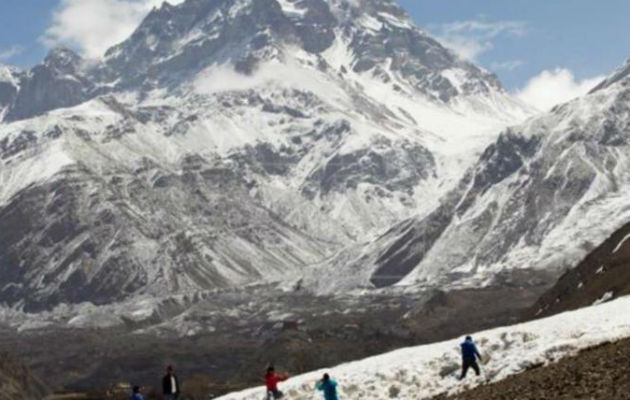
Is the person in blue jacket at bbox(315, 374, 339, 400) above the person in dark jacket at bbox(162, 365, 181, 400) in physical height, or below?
below

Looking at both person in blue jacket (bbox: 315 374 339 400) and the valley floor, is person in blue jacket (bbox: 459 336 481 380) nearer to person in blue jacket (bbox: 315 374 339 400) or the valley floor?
the valley floor

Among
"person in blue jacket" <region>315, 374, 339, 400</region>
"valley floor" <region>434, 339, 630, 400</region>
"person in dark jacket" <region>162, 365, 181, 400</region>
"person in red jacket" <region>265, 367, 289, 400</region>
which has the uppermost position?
"person in dark jacket" <region>162, 365, 181, 400</region>

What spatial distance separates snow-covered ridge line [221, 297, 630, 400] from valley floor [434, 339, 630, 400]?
207 centimetres

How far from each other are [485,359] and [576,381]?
647 inches

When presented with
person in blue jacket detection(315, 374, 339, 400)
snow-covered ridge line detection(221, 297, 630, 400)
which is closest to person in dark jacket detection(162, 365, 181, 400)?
snow-covered ridge line detection(221, 297, 630, 400)

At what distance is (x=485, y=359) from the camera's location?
55438 millimetres

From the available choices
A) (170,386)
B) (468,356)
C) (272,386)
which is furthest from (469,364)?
(170,386)

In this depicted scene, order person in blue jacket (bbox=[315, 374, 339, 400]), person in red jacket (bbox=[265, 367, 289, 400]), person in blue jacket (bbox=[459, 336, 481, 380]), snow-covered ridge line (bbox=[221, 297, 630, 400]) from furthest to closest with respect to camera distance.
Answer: person in red jacket (bbox=[265, 367, 289, 400]) → person in blue jacket (bbox=[459, 336, 481, 380]) → person in blue jacket (bbox=[315, 374, 339, 400]) → snow-covered ridge line (bbox=[221, 297, 630, 400])

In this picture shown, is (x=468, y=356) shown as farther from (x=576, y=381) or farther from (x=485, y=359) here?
(x=576, y=381)

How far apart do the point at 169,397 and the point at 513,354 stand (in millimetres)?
19071

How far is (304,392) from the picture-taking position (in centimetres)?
5744

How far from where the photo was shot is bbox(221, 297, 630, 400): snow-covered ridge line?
4994cm

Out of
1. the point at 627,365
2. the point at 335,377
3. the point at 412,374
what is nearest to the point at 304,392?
the point at 335,377

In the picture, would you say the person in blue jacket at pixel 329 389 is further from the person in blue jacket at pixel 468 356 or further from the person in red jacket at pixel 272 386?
the person in blue jacket at pixel 468 356
